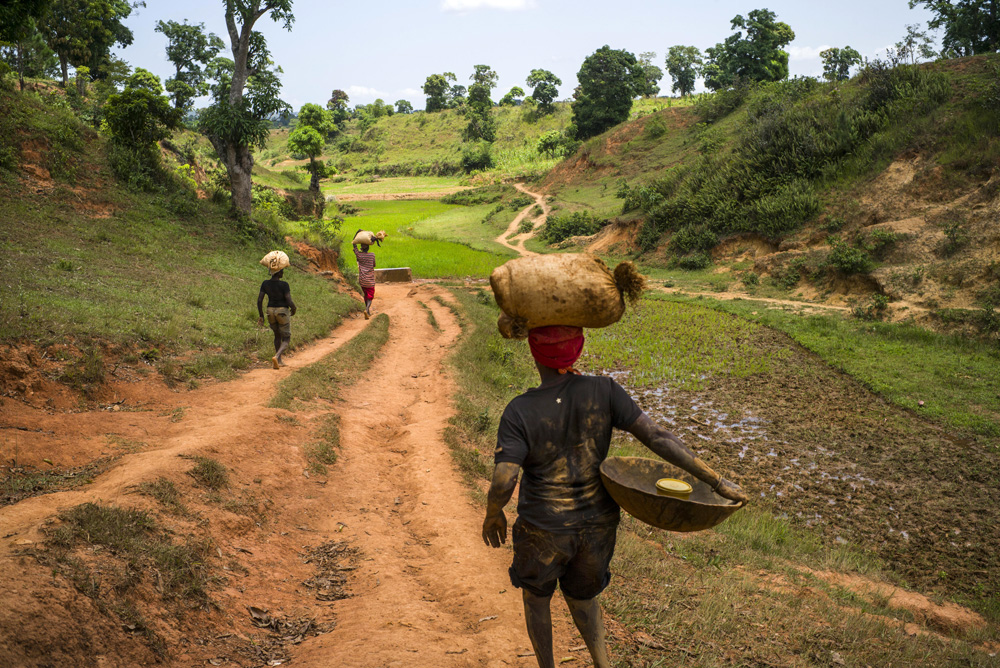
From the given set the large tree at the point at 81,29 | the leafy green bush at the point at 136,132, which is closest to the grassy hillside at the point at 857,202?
the leafy green bush at the point at 136,132

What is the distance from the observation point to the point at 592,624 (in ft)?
10.3

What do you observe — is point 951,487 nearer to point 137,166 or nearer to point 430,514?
point 430,514

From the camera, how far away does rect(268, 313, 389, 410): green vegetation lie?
849 centimetres

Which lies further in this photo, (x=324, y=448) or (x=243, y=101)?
(x=243, y=101)

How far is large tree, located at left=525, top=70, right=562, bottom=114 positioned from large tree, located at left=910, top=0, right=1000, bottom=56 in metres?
54.3

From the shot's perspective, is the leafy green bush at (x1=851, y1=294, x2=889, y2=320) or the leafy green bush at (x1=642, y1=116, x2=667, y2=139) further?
the leafy green bush at (x1=642, y1=116, x2=667, y2=139)

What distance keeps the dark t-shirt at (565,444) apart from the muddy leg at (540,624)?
43cm

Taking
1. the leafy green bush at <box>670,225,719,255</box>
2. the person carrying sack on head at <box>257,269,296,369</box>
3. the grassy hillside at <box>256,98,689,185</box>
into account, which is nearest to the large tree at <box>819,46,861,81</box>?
the grassy hillside at <box>256,98,689,185</box>

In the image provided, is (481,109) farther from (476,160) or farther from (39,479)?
(39,479)

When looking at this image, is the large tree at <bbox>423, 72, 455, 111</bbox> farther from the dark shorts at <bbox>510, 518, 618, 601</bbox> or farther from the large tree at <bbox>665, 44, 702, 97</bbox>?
the dark shorts at <bbox>510, 518, 618, 601</bbox>

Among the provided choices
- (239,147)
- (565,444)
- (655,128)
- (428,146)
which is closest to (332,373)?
(565,444)

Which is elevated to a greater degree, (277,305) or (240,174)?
(240,174)

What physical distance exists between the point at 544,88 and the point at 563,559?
90.6 metres

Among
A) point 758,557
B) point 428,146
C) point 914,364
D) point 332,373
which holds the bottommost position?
point 758,557
